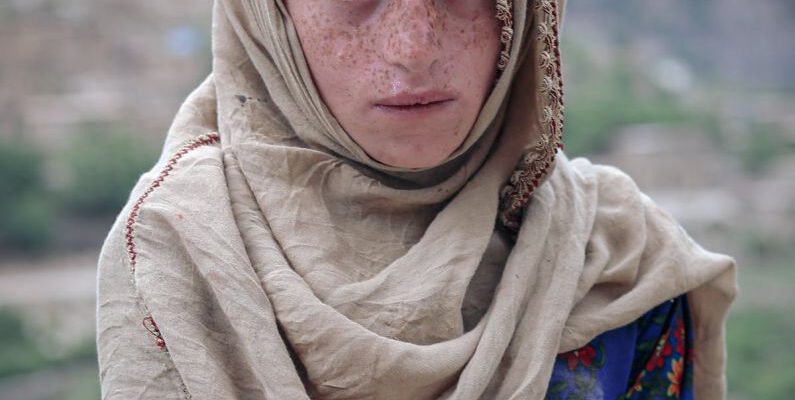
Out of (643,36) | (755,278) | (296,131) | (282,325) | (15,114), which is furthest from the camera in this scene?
(643,36)

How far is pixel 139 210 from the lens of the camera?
1.22m

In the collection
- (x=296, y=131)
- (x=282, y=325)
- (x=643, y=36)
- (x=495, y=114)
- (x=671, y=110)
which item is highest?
(x=643, y=36)

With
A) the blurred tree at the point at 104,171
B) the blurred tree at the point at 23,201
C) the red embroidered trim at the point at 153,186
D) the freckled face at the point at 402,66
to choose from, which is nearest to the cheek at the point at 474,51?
the freckled face at the point at 402,66

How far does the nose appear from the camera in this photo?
1.20 meters

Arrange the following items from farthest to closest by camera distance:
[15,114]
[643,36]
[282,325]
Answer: [643,36] < [15,114] < [282,325]

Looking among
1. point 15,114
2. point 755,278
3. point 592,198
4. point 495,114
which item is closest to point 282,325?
point 495,114

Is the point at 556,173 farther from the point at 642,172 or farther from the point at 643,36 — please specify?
the point at 643,36

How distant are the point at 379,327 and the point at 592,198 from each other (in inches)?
13.8

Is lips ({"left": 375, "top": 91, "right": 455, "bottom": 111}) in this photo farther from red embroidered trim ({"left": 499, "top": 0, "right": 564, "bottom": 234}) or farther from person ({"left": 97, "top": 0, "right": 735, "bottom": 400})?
red embroidered trim ({"left": 499, "top": 0, "right": 564, "bottom": 234})

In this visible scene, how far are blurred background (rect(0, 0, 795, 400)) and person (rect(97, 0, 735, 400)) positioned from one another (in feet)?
31.4

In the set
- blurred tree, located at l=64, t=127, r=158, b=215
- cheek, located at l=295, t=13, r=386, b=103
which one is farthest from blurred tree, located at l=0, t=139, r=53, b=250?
cheek, located at l=295, t=13, r=386, b=103

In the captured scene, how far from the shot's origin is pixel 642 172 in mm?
14312

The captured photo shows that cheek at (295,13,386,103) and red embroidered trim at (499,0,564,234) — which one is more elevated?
red embroidered trim at (499,0,564,234)

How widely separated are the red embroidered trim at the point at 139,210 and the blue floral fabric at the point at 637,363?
42cm
